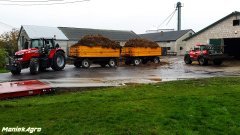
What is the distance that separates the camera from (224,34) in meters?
39.1

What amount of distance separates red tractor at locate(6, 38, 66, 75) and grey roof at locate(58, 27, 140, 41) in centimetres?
2809

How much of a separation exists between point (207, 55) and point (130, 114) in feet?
80.7

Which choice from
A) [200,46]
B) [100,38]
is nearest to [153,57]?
[200,46]

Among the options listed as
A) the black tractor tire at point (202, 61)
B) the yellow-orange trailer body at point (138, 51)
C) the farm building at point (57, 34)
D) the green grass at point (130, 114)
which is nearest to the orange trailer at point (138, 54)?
the yellow-orange trailer body at point (138, 51)

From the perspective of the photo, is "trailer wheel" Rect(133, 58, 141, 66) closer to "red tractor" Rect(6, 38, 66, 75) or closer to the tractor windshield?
"red tractor" Rect(6, 38, 66, 75)

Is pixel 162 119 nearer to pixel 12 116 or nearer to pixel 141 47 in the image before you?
pixel 12 116

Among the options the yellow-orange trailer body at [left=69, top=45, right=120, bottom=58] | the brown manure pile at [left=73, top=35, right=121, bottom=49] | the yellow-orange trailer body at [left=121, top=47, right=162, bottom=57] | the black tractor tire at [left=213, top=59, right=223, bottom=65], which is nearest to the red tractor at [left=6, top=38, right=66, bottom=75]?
the yellow-orange trailer body at [left=69, top=45, right=120, bottom=58]

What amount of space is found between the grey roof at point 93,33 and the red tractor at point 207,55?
962 inches

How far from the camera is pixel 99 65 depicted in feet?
101

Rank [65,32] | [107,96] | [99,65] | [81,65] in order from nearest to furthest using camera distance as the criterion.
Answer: [107,96], [81,65], [99,65], [65,32]

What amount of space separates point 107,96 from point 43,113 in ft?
9.40

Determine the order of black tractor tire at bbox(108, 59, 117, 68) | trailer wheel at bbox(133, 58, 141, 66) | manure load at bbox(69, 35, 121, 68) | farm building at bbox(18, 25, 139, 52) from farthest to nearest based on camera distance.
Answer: farm building at bbox(18, 25, 139, 52) < trailer wheel at bbox(133, 58, 141, 66) < black tractor tire at bbox(108, 59, 117, 68) < manure load at bbox(69, 35, 121, 68)

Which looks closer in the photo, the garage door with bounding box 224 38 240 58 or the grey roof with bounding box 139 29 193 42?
the garage door with bounding box 224 38 240 58

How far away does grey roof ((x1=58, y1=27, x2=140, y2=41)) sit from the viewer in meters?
53.1
